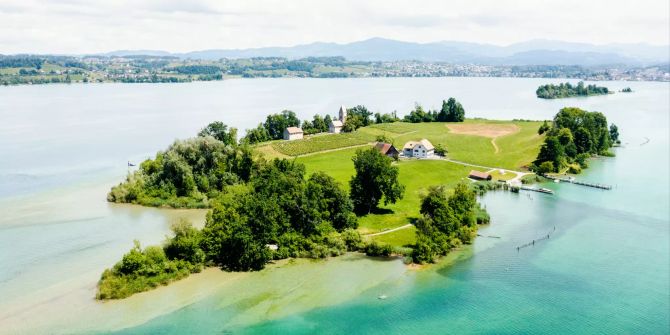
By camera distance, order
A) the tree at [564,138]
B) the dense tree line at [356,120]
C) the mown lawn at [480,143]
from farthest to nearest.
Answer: the dense tree line at [356,120] < the mown lawn at [480,143] < the tree at [564,138]

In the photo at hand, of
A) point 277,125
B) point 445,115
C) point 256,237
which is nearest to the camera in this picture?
point 256,237

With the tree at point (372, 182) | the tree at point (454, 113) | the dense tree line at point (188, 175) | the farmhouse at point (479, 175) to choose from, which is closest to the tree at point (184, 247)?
the dense tree line at point (188, 175)

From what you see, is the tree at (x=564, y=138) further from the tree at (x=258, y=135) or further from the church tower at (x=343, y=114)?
the tree at (x=258, y=135)

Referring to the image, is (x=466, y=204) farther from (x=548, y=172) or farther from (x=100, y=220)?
(x=100, y=220)

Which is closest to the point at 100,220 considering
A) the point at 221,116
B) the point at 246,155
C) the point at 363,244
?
the point at 246,155

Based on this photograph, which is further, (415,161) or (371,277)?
(415,161)

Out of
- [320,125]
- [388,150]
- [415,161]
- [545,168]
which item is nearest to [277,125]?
[320,125]

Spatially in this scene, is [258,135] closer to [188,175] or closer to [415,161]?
[415,161]
